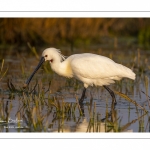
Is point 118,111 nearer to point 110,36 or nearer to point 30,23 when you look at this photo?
point 30,23

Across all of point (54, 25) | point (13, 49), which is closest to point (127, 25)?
point (54, 25)

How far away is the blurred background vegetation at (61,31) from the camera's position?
2164 centimetres

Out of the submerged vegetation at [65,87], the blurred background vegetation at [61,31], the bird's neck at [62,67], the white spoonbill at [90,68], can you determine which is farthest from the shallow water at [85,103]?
the blurred background vegetation at [61,31]

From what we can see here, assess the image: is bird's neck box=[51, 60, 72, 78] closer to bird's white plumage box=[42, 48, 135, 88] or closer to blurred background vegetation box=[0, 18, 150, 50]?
bird's white plumage box=[42, 48, 135, 88]

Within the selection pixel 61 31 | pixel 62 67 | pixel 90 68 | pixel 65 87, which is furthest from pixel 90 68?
pixel 61 31

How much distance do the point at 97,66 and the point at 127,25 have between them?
18262 millimetres

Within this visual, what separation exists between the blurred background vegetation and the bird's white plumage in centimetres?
1060

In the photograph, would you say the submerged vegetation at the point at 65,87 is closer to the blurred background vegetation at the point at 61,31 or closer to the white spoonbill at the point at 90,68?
the blurred background vegetation at the point at 61,31

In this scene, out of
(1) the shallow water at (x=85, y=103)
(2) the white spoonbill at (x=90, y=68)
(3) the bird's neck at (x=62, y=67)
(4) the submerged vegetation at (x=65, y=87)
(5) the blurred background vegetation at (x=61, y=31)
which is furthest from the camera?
(5) the blurred background vegetation at (x=61, y=31)

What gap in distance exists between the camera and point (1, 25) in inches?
834

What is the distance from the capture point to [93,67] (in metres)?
10.7

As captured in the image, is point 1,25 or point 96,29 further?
point 96,29

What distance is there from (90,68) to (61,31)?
13.4 m

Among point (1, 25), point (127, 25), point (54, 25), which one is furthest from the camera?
point (127, 25)
